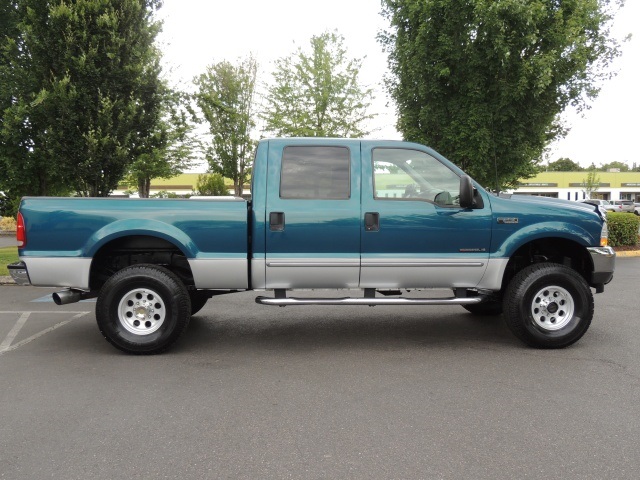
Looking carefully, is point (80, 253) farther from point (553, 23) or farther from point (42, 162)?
point (553, 23)

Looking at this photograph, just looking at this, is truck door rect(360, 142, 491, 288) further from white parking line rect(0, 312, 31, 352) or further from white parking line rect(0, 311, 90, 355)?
white parking line rect(0, 312, 31, 352)

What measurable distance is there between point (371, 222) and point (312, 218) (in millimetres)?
601

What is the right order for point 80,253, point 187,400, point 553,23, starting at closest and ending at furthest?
point 187,400 < point 80,253 < point 553,23

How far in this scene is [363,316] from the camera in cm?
712

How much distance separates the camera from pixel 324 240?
5277mm

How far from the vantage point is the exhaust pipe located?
5238 millimetres

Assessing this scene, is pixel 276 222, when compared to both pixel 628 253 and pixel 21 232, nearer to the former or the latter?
pixel 21 232

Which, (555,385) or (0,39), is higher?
(0,39)

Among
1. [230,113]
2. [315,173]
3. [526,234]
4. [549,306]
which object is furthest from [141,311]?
[230,113]

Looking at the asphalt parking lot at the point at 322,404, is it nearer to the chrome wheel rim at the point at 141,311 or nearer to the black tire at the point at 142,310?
the black tire at the point at 142,310

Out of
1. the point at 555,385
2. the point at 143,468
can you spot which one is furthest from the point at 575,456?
the point at 143,468

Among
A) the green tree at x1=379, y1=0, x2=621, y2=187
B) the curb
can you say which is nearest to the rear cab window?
the green tree at x1=379, y1=0, x2=621, y2=187

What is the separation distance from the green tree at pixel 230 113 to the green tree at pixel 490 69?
1018cm

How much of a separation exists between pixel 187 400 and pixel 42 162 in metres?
10.7
